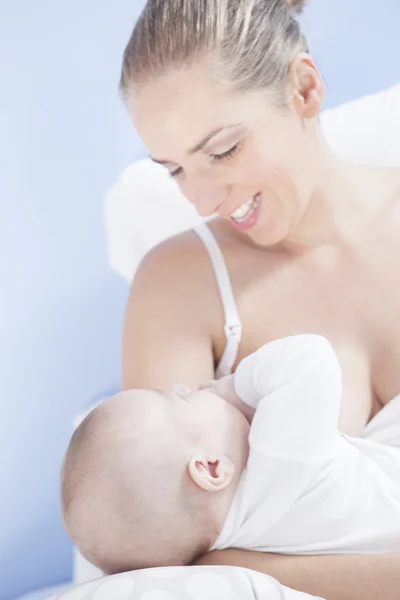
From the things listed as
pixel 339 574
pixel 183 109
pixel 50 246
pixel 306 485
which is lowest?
pixel 339 574

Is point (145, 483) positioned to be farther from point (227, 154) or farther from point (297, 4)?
point (297, 4)

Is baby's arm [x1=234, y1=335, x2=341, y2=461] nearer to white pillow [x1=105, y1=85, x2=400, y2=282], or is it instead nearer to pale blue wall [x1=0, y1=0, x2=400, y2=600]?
white pillow [x1=105, y1=85, x2=400, y2=282]

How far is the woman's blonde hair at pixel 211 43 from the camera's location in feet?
3.77

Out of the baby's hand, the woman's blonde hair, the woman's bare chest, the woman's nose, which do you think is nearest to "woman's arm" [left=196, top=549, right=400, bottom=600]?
the baby's hand

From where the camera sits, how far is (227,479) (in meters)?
1.02

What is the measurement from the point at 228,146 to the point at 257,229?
0.61 feet

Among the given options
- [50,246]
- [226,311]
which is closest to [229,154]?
[226,311]

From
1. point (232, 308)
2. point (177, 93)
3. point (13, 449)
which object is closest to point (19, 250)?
point (13, 449)

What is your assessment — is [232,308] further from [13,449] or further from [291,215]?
[13,449]

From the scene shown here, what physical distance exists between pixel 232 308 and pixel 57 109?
815mm

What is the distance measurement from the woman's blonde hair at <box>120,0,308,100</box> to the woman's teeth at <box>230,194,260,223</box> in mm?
184

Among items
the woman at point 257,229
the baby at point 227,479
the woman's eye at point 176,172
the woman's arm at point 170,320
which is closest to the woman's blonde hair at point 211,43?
the woman at point 257,229

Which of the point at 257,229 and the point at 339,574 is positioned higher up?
the point at 257,229

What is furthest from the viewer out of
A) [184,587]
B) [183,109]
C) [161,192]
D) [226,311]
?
[161,192]
